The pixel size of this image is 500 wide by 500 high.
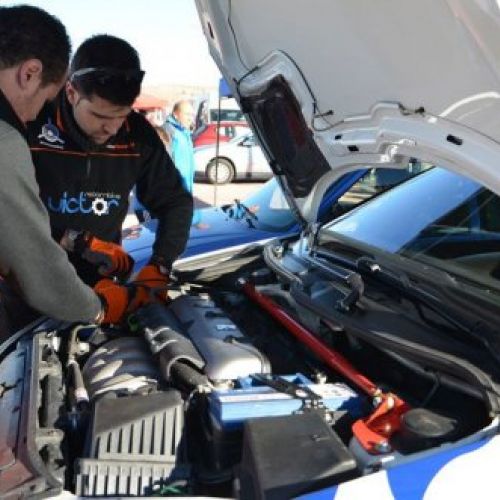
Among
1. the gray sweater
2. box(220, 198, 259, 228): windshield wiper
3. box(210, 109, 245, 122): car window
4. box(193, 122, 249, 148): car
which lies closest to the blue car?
box(220, 198, 259, 228): windshield wiper

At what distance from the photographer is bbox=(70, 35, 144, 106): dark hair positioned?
235 centimetres

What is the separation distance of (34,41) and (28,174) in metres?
0.39

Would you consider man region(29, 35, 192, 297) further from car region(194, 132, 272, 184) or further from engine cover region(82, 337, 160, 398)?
car region(194, 132, 272, 184)

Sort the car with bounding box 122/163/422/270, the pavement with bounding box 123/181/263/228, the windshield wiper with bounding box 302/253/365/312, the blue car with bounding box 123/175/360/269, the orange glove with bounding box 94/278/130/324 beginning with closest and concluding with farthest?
the windshield wiper with bounding box 302/253/365/312 < the orange glove with bounding box 94/278/130/324 < the car with bounding box 122/163/422/270 < the blue car with bounding box 123/175/360/269 < the pavement with bounding box 123/181/263/228

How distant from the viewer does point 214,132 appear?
44.7 feet

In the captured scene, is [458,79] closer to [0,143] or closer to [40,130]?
[0,143]

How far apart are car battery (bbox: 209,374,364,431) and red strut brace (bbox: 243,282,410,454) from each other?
0.06 m

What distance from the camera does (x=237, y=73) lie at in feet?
8.29

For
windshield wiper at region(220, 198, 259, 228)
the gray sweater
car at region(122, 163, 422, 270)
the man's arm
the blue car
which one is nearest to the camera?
the gray sweater

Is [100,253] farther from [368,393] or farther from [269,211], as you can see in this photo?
[269,211]

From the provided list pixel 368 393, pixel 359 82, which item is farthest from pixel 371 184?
pixel 368 393

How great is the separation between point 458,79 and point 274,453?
3.18 feet

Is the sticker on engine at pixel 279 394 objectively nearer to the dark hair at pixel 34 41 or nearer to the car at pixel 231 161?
the dark hair at pixel 34 41

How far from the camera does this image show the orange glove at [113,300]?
223 centimetres
